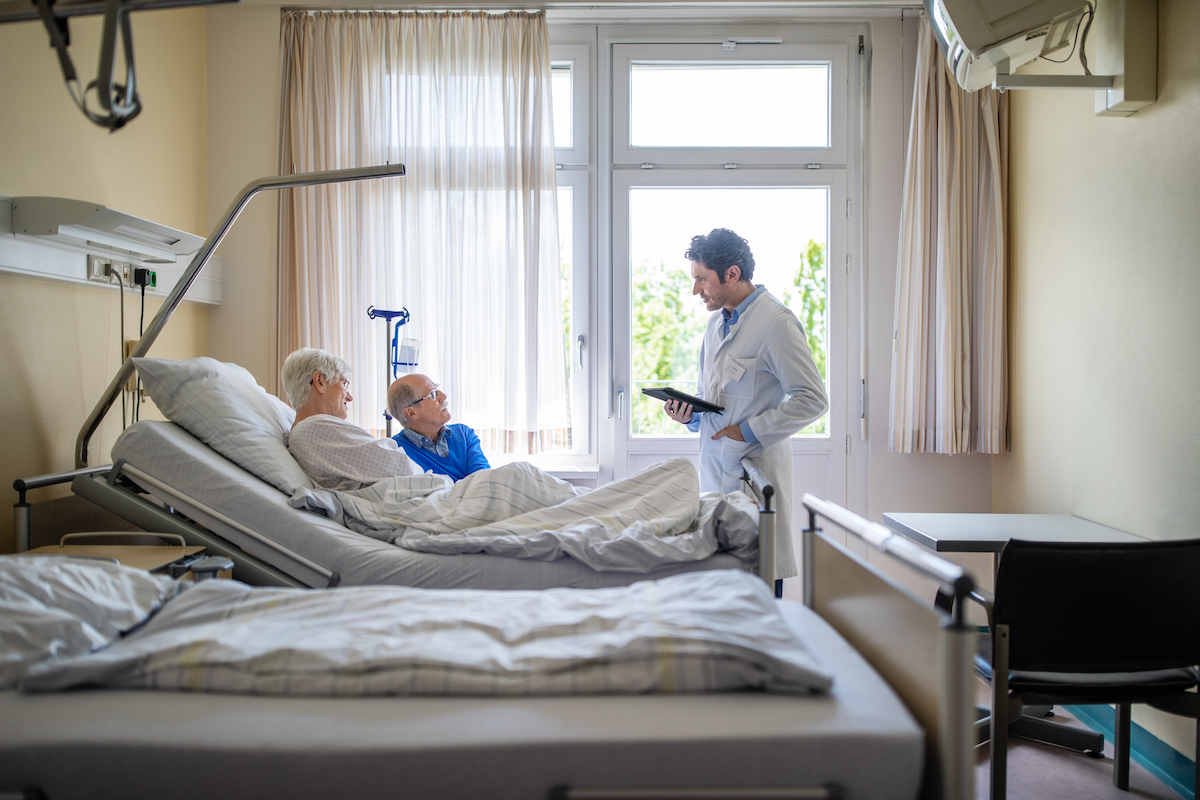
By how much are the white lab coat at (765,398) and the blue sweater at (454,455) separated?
87 cm

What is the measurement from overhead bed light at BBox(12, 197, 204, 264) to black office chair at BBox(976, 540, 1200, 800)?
2.62 metres

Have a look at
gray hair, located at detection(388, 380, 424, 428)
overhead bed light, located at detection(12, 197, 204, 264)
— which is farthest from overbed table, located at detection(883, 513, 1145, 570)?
overhead bed light, located at detection(12, 197, 204, 264)

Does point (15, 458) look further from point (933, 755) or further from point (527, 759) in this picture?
point (933, 755)

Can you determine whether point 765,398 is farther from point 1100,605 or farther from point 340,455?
point 340,455

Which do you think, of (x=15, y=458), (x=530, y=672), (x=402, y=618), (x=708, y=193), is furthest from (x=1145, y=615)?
(x=15, y=458)

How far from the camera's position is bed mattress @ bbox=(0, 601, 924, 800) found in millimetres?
992

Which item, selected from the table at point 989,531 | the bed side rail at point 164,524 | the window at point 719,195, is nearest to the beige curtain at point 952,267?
the window at point 719,195

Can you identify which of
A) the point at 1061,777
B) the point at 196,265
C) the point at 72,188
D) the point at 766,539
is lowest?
the point at 1061,777

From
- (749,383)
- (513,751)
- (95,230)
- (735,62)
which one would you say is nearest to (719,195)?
(735,62)

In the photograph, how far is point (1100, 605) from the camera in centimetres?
160

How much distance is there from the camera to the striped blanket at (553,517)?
1.89 m

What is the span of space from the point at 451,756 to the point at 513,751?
8 cm

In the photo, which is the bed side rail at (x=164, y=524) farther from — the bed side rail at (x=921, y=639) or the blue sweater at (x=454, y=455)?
the bed side rail at (x=921, y=639)

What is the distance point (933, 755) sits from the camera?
3.54 feet
